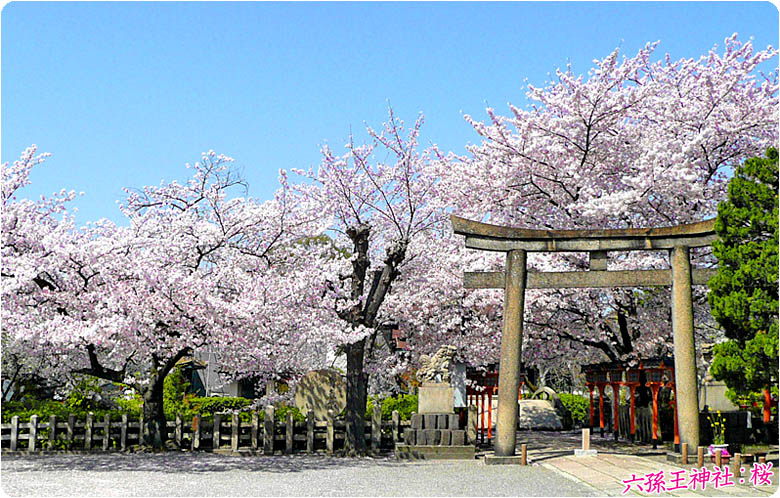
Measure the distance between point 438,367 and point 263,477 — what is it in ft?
15.0

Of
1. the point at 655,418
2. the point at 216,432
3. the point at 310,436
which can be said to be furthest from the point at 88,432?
the point at 655,418

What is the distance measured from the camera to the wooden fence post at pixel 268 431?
15031 mm

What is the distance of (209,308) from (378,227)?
6.83 meters

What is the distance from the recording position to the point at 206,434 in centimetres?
1545

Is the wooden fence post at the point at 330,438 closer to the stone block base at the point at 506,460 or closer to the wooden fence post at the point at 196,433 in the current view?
the wooden fence post at the point at 196,433

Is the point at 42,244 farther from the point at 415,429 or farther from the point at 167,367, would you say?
the point at 415,429

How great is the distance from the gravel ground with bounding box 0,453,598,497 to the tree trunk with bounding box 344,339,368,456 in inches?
32.5

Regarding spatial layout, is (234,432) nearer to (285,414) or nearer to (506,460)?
(285,414)

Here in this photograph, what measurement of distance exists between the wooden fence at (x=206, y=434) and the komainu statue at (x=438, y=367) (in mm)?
1256

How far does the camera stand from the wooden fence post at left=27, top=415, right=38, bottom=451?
14847 millimetres

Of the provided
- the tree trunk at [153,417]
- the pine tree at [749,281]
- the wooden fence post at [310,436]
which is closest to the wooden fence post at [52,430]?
the tree trunk at [153,417]

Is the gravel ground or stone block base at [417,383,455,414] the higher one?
stone block base at [417,383,455,414]

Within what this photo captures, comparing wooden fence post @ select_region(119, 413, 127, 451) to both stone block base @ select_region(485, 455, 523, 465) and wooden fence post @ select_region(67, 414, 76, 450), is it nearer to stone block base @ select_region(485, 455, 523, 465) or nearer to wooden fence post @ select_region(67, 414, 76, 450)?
wooden fence post @ select_region(67, 414, 76, 450)

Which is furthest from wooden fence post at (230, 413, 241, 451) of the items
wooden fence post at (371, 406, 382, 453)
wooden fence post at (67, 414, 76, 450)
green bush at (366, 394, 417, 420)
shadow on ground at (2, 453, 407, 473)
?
green bush at (366, 394, 417, 420)
